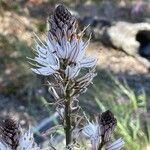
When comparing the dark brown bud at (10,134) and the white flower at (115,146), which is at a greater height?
the dark brown bud at (10,134)

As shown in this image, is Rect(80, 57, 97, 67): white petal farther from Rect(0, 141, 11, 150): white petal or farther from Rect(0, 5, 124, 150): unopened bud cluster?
Rect(0, 141, 11, 150): white petal

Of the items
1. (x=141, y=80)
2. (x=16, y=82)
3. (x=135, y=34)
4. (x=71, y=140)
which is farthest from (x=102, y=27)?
(x=71, y=140)

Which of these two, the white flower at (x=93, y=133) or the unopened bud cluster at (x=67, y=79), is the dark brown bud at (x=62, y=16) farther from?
the white flower at (x=93, y=133)

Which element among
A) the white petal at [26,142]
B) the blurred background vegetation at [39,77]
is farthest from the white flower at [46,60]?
the blurred background vegetation at [39,77]

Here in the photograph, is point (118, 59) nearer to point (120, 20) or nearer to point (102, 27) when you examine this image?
point (102, 27)

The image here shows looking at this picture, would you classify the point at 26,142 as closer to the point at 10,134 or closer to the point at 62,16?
the point at 10,134

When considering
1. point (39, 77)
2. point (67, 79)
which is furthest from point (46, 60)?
point (39, 77)
